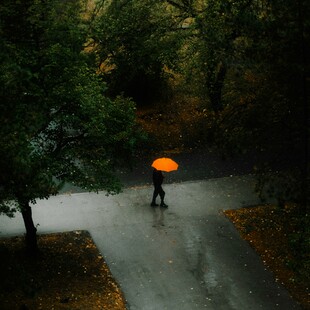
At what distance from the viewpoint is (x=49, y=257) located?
45.2 ft

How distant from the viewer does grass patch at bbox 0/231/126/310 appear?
11.9 m

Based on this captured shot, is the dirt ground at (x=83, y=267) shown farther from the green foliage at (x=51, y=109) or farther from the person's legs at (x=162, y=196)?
the person's legs at (x=162, y=196)

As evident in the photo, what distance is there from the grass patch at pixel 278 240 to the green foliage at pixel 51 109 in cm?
455

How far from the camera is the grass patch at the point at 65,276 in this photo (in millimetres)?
11898

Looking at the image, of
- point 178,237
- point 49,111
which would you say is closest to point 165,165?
point 178,237

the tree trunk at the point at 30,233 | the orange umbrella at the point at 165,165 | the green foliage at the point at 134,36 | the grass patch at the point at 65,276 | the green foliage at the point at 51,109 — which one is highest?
the green foliage at the point at 134,36

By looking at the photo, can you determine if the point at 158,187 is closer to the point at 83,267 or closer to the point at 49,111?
the point at 83,267

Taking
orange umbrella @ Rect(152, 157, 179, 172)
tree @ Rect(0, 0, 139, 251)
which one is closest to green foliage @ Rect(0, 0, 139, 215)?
tree @ Rect(0, 0, 139, 251)

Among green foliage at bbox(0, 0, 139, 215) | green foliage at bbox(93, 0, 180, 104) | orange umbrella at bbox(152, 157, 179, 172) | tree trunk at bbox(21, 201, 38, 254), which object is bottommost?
tree trunk at bbox(21, 201, 38, 254)

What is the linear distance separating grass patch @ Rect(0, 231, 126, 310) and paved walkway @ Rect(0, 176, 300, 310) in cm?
33

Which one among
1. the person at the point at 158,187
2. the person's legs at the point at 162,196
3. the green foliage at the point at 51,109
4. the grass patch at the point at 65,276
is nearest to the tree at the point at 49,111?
the green foliage at the point at 51,109

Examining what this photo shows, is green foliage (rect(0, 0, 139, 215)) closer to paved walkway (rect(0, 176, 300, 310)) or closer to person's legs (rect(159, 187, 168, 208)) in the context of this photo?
paved walkway (rect(0, 176, 300, 310))

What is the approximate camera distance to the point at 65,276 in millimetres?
13055

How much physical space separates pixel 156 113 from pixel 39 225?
9.26 meters
